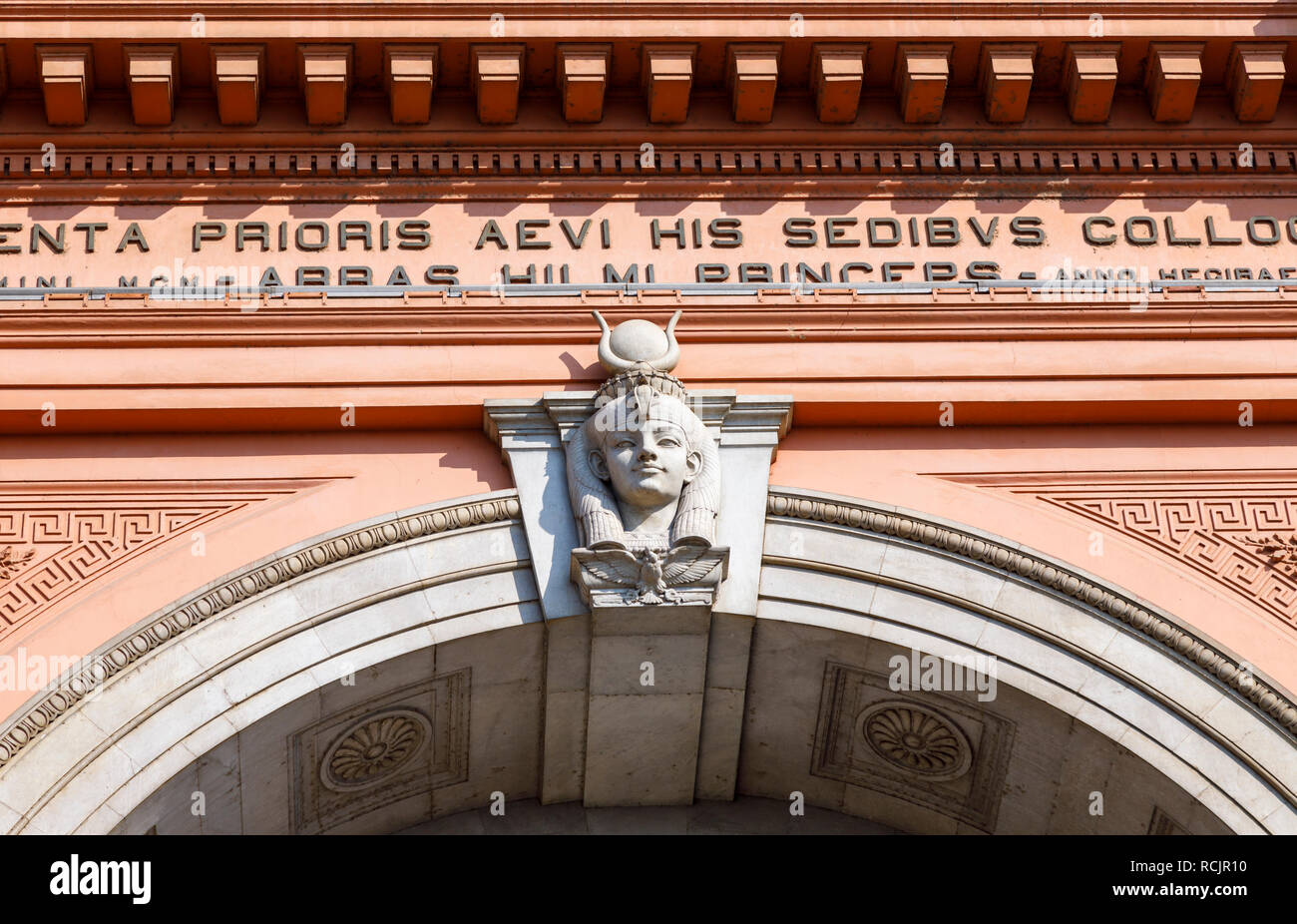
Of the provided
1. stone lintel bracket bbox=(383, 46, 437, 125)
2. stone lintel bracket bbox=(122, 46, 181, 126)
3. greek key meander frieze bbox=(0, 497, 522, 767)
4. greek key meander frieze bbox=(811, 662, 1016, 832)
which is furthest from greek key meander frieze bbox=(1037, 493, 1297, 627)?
stone lintel bracket bbox=(122, 46, 181, 126)

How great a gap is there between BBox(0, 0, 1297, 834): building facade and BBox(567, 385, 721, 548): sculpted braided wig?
25 millimetres

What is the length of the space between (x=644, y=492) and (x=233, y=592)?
1.95 meters

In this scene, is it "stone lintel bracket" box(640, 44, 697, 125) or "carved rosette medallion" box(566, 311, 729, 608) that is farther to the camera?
"stone lintel bracket" box(640, 44, 697, 125)

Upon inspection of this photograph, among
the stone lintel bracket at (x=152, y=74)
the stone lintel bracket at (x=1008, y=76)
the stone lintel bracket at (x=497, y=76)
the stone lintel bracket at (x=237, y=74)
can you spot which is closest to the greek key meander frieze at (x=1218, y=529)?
the stone lintel bracket at (x=1008, y=76)

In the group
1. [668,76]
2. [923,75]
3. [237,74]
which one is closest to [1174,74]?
[923,75]

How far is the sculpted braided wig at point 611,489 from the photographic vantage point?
9.72 meters

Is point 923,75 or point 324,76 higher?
point 324,76

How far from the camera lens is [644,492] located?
9.73m

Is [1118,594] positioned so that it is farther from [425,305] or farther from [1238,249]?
[425,305]

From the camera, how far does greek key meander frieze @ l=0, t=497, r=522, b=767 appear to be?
9289mm

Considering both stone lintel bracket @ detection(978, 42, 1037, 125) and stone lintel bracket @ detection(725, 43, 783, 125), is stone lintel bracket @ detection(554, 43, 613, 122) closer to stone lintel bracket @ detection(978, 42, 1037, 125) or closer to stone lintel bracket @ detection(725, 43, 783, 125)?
stone lintel bracket @ detection(725, 43, 783, 125)

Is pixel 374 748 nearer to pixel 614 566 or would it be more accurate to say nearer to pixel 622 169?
pixel 614 566
